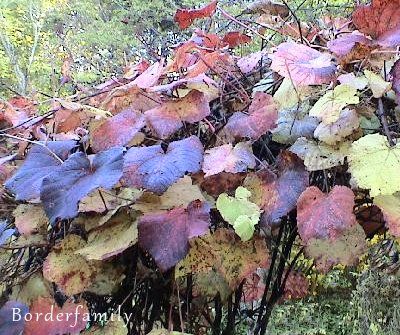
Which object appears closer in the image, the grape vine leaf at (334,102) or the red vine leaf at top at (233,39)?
the grape vine leaf at (334,102)

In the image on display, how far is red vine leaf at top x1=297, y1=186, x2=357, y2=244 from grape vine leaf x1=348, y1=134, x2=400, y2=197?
1.1 inches

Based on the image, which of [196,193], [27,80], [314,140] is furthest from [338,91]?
[27,80]

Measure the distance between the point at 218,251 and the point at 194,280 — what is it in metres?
0.10

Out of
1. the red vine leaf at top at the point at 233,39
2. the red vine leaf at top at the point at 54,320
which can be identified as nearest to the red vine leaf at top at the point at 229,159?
the red vine leaf at top at the point at 54,320

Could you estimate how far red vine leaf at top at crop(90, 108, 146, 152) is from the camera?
0.60m

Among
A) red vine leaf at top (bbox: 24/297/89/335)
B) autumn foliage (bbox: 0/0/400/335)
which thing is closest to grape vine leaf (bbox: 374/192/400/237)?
autumn foliage (bbox: 0/0/400/335)

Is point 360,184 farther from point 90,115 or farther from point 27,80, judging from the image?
point 27,80

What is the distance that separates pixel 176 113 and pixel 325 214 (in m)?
0.23

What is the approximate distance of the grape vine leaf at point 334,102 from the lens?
542mm

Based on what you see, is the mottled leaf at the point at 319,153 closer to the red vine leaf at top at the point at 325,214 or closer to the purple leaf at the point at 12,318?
the red vine leaf at top at the point at 325,214

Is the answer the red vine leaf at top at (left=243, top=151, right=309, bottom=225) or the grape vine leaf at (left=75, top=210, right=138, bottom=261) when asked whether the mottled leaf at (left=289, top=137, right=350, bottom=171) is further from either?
the grape vine leaf at (left=75, top=210, right=138, bottom=261)

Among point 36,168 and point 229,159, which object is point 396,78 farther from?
point 36,168

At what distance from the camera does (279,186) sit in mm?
549

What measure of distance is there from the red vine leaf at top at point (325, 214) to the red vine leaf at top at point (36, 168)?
0.89 ft
